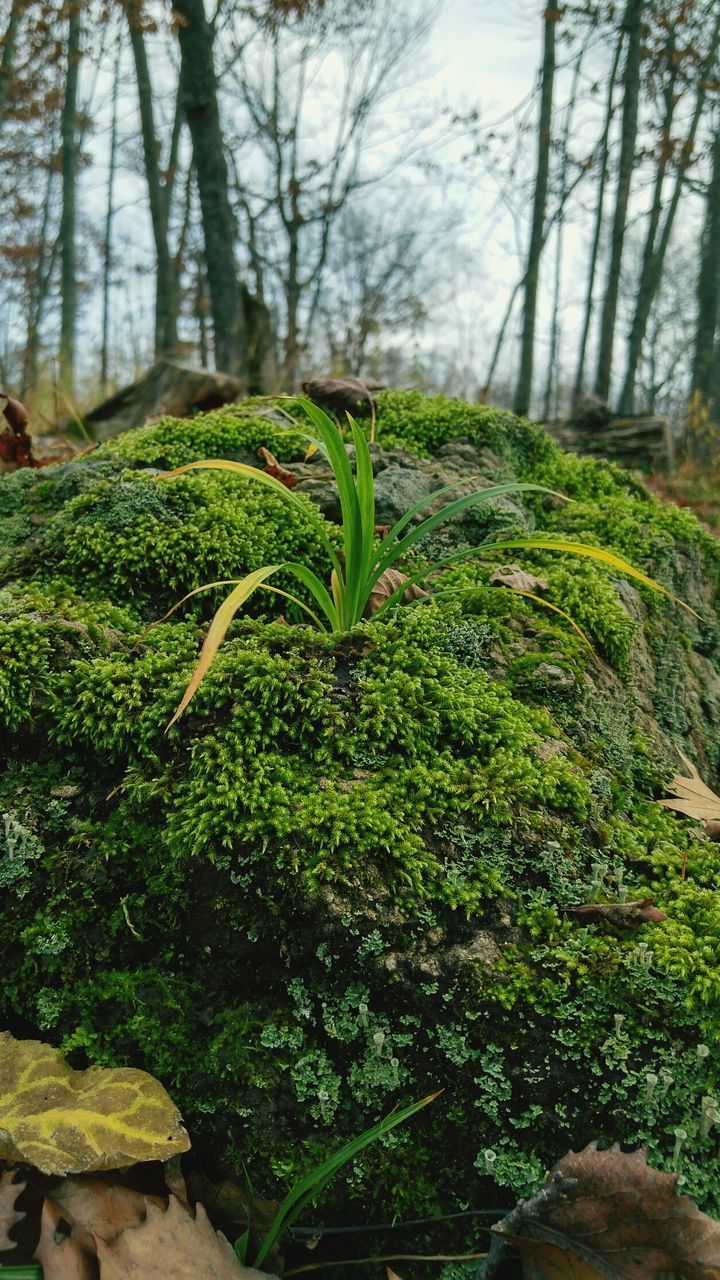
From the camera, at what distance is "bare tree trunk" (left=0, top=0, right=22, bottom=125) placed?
982 cm

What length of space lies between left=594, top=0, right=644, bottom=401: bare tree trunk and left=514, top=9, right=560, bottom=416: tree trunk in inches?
53.3

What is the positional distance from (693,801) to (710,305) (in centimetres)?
1437

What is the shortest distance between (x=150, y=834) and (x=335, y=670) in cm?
56

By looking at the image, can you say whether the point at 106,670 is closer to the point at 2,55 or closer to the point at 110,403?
the point at 110,403

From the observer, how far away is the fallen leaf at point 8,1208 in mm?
1037

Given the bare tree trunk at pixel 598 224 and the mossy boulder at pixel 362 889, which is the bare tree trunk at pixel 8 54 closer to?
the bare tree trunk at pixel 598 224

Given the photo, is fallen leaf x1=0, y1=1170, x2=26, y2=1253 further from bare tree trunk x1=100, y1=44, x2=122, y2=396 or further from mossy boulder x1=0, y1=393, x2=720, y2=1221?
bare tree trunk x1=100, y1=44, x2=122, y2=396

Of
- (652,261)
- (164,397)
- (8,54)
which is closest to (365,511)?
(164,397)

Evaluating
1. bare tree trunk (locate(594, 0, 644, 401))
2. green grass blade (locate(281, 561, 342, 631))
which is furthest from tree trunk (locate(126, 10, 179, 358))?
green grass blade (locate(281, 561, 342, 631))

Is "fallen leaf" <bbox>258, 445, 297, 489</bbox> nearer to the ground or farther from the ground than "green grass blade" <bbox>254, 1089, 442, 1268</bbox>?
farther from the ground

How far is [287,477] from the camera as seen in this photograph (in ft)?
8.61

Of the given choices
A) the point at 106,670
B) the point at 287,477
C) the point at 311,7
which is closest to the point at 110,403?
the point at 287,477

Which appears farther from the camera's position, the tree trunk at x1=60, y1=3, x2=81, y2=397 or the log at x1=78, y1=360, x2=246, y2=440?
the tree trunk at x1=60, y1=3, x2=81, y2=397

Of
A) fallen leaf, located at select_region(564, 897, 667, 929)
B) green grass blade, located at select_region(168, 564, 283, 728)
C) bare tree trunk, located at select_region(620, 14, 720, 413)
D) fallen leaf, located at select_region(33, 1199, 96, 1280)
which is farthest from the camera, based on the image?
bare tree trunk, located at select_region(620, 14, 720, 413)
